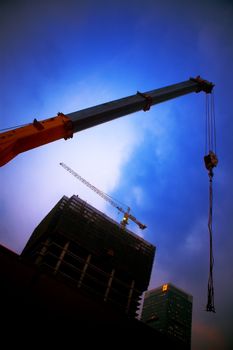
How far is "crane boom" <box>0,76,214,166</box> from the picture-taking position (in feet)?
21.6

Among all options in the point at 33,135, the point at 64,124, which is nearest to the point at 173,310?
the point at 64,124

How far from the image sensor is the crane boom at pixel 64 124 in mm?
6578

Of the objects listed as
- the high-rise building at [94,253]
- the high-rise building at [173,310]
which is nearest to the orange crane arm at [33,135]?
the high-rise building at [94,253]

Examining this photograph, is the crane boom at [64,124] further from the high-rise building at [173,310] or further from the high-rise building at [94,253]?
the high-rise building at [173,310]

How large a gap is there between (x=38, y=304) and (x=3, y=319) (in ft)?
2.45

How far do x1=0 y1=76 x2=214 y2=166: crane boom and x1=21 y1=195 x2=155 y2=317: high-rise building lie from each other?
11.1m

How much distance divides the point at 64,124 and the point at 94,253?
1328 centimetres

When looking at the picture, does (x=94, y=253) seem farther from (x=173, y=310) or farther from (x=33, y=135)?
(x=173, y=310)

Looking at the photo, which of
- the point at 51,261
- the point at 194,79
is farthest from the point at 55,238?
the point at 194,79

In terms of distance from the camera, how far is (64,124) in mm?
7895

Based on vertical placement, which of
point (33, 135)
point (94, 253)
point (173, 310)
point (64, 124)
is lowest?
point (33, 135)

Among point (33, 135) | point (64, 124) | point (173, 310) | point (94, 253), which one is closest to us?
point (33, 135)

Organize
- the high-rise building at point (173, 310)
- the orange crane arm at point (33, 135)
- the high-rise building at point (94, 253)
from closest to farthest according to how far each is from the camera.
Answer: the orange crane arm at point (33, 135) → the high-rise building at point (94, 253) → the high-rise building at point (173, 310)

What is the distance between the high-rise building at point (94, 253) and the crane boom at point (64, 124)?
11096 mm
